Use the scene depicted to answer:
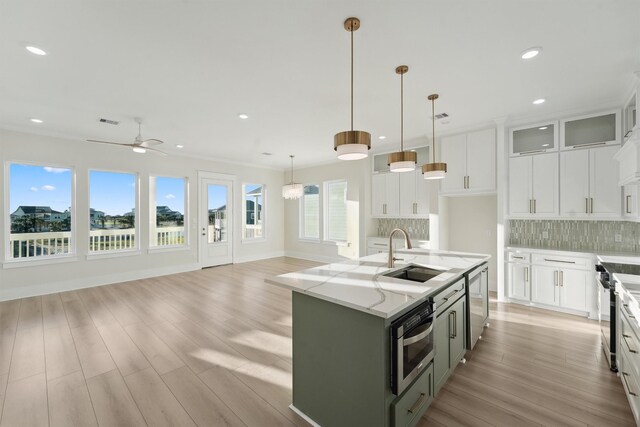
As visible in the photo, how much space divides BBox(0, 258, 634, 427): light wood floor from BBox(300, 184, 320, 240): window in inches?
161

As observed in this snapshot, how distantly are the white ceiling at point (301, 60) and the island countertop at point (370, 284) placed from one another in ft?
6.43

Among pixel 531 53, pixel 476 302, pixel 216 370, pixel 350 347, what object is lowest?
pixel 216 370

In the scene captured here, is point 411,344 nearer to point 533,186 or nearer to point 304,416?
point 304,416

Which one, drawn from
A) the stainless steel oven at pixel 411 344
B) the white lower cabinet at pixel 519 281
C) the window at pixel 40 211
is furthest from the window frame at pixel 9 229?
the white lower cabinet at pixel 519 281

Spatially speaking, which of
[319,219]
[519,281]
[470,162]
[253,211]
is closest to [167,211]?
[253,211]

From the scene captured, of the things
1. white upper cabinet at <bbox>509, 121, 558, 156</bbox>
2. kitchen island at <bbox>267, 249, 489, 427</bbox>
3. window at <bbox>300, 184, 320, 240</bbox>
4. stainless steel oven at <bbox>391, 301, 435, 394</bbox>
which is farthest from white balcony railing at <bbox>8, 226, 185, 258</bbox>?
white upper cabinet at <bbox>509, 121, 558, 156</bbox>

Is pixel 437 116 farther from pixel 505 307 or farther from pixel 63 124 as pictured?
pixel 63 124

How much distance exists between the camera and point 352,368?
1623 millimetres

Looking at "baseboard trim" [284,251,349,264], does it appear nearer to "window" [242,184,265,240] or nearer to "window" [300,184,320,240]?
"window" [300,184,320,240]

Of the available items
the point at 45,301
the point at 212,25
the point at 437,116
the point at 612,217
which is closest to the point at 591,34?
the point at 437,116

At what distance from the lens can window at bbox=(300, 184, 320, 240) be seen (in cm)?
805

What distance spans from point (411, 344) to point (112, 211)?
20.6 ft

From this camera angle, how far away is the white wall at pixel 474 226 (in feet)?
16.3

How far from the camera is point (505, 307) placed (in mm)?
4125
